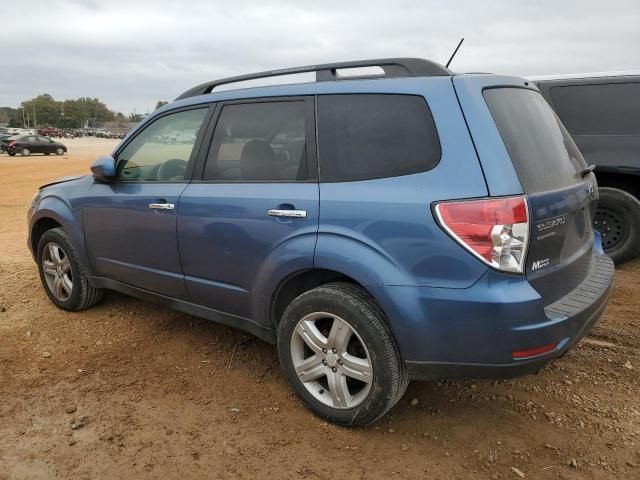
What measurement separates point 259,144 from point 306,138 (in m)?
0.36

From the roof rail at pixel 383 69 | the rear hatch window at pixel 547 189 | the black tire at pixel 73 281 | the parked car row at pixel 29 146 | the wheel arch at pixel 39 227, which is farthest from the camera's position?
the parked car row at pixel 29 146

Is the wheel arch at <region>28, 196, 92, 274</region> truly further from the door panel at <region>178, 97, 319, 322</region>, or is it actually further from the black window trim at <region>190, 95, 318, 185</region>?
the black window trim at <region>190, 95, 318, 185</region>

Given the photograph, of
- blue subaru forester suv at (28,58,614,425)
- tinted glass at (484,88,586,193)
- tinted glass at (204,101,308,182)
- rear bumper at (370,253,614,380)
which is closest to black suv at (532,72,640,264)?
blue subaru forester suv at (28,58,614,425)

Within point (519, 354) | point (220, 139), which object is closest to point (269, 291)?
point (220, 139)

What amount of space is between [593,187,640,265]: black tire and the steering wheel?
164 inches

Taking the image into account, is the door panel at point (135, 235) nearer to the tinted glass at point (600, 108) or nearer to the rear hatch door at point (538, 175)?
the rear hatch door at point (538, 175)

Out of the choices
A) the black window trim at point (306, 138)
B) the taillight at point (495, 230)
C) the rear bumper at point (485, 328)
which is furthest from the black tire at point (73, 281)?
the taillight at point (495, 230)

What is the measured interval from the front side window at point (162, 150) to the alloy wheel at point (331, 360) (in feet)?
4.45

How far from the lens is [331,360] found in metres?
2.76

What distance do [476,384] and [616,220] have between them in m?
3.16

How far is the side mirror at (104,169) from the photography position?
379 cm

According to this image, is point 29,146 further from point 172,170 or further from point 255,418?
point 255,418

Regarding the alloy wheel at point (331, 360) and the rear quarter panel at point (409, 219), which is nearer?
the rear quarter panel at point (409, 219)

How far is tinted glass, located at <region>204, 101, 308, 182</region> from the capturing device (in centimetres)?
296
